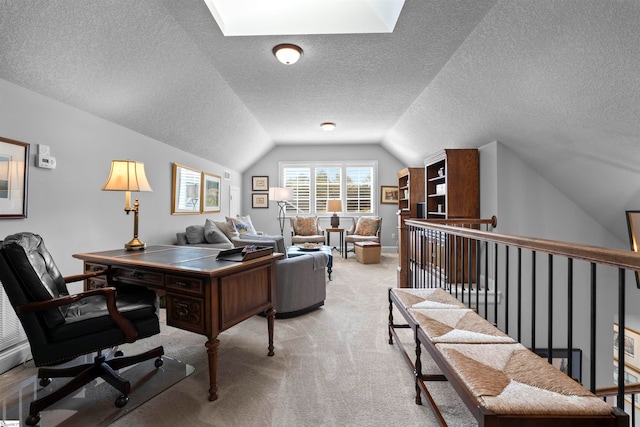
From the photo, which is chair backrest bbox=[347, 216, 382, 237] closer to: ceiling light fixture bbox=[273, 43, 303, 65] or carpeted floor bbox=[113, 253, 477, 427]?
carpeted floor bbox=[113, 253, 477, 427]

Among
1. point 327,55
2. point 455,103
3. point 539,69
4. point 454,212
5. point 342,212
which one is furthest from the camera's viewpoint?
point 342,212

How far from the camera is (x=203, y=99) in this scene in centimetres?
363

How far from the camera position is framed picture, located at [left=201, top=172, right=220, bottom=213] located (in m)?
5.30

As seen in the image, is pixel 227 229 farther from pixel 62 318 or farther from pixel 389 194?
pixel 389 194

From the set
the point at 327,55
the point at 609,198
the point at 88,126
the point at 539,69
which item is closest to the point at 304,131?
the point at 327,55

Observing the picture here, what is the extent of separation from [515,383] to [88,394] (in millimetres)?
2338

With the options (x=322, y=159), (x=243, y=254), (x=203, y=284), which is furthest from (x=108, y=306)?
(x=322, y=159)

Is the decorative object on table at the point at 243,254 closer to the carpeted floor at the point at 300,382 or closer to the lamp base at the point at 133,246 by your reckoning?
the carpeted floor at the point at 300,382

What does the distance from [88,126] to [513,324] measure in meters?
5.31

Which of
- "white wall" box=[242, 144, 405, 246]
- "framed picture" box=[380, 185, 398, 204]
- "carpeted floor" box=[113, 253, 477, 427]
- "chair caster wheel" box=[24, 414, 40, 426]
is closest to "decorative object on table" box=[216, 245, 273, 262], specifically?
"carpeted floor" box=[113, 253, 477, 427]

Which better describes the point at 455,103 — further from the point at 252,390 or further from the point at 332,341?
the point at 252,390

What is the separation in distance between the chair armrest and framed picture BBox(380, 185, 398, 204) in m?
6.50

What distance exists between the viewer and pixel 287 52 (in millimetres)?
2793

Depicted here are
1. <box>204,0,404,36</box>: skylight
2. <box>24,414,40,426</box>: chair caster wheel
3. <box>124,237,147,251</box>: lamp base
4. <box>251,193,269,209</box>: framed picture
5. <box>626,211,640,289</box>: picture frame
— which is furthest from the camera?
<box>251,193,269,209</box>: framed picture
